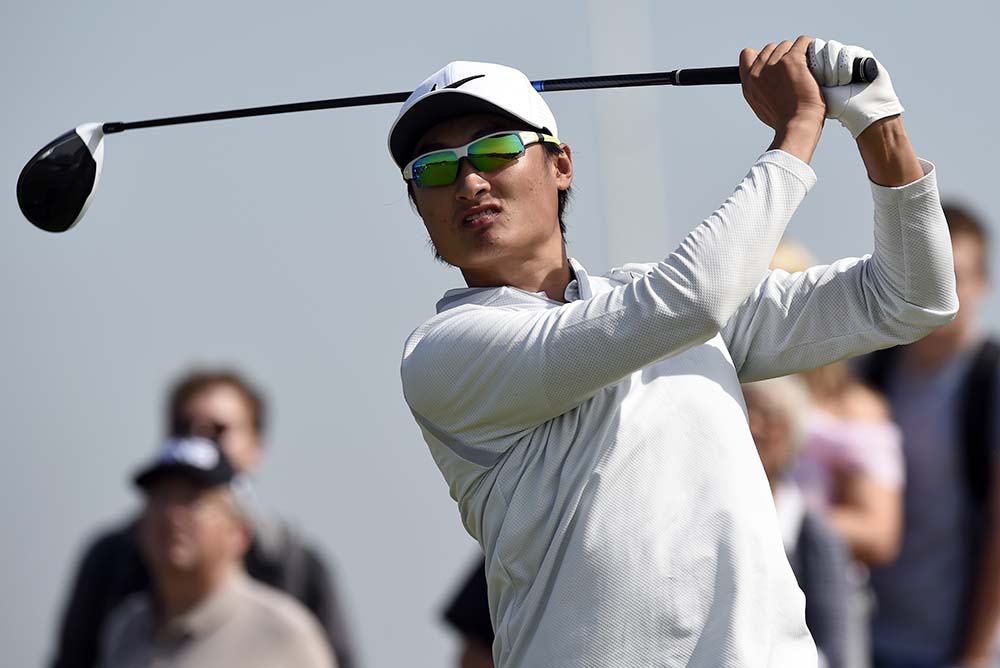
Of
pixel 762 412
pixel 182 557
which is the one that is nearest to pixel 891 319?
pixel 762 412

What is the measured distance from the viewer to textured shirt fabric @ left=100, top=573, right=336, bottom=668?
612 cm

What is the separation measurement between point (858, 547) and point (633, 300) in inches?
131

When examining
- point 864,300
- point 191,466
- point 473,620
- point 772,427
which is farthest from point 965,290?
point 864,300

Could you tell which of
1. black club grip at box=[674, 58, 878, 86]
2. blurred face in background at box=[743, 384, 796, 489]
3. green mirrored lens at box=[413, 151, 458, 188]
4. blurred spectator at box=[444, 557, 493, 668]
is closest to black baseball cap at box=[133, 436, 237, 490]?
blurred spectator at box=[444, 557, 493, 668]

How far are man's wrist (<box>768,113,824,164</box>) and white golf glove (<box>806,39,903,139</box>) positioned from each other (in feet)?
0.19

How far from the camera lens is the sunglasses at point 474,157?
339cm

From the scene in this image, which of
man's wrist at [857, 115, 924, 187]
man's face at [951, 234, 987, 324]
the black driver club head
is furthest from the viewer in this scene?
man's face at [951, 234, 987, 324]

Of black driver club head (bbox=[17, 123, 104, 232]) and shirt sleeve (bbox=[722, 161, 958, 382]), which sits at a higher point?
black driver club head (bbox=[17, 123, 104, 232])

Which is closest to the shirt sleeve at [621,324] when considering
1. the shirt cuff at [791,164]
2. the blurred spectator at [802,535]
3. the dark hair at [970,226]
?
the shirt cuff at [791,164]

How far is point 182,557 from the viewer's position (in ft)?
20.5

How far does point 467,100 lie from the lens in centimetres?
339

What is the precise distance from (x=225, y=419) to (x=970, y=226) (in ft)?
9.68

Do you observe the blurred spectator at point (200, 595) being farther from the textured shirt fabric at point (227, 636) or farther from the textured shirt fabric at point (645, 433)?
the textured shirt fabric at point (645, 433)

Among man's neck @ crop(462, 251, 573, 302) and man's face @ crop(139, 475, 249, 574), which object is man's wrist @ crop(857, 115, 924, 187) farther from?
man's face @ crop(139, 475, 249, 574)
